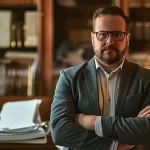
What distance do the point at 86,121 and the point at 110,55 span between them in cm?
31

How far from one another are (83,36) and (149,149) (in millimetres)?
1606

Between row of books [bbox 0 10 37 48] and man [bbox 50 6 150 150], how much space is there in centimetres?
146

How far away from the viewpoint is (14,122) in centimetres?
194

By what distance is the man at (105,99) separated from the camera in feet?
4.84

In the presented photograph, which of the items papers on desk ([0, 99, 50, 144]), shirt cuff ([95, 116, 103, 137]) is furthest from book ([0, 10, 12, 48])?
shirt cuff ([95, 116, 103, 137])

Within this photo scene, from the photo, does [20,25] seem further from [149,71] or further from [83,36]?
[149,71]

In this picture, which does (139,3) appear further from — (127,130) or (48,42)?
(127,130)

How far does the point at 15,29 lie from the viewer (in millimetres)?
3012

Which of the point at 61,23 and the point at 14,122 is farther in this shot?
the point at 61,23

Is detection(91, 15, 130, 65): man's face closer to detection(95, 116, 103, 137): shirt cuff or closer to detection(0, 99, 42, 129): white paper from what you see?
detection(95, 116, 103, 137): shirt cuff

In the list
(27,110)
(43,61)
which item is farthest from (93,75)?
(43,61)

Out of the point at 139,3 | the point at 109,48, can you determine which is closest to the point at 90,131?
the point at 109,48

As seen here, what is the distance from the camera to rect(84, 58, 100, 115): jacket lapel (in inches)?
60.7

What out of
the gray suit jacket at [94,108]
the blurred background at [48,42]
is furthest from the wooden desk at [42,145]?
the blurred background at [48,42]
